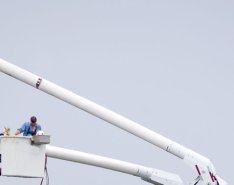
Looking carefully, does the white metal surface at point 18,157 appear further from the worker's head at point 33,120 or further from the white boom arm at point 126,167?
the white boom arm at point 126,167

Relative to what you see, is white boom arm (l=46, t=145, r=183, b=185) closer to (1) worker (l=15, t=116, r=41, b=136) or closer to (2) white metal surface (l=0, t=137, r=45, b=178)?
(1) worker (l=15, t=116, r=41, b=136)

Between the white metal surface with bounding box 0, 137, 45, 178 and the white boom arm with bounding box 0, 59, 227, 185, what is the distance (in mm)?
5028

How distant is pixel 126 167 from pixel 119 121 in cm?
291

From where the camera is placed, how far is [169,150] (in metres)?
61.0

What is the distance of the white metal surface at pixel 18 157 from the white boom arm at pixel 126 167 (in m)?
5.83

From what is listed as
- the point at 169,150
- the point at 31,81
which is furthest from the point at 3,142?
the point at 169,150

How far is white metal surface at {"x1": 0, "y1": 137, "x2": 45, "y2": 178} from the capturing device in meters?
54.7

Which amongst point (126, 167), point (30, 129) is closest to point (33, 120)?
point (30, 129)

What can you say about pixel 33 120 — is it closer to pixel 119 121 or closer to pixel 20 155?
pixel 20 155

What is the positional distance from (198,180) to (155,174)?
2.44 metres

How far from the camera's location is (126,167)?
62.0 m

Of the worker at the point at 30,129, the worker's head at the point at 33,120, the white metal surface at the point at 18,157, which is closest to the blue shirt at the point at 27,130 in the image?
the worker at the point at 30,129

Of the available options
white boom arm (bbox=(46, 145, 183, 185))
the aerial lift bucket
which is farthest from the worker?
white boom arm (bbox=(46, 145, 183, 185))

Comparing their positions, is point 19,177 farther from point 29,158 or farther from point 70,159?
point 70,159
